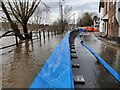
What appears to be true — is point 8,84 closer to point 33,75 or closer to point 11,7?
point 33,75

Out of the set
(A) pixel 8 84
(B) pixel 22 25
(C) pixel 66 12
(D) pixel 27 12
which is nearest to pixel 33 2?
(D) pixel 27 12

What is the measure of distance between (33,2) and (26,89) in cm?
2261

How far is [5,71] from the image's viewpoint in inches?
303

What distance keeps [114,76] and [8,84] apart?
3417 millimetres

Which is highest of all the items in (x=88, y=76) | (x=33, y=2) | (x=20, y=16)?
(x=33, y=2)

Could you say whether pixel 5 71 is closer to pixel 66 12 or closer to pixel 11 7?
pixel 11 7

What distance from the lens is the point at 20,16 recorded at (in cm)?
2698

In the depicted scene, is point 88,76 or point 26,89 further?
point 88,76

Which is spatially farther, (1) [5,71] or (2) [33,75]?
(1) [5,71]

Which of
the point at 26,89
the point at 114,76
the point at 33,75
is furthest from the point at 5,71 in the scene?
the point at 114,76

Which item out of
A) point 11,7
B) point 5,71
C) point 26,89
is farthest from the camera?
point 11,7

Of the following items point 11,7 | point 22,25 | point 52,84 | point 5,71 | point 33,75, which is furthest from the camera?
point 22,25

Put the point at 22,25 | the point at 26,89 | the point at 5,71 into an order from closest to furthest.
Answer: the point at 26,89
the point at 5,71
the point at 22,25

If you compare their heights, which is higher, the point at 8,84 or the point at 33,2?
the point at 33,2
